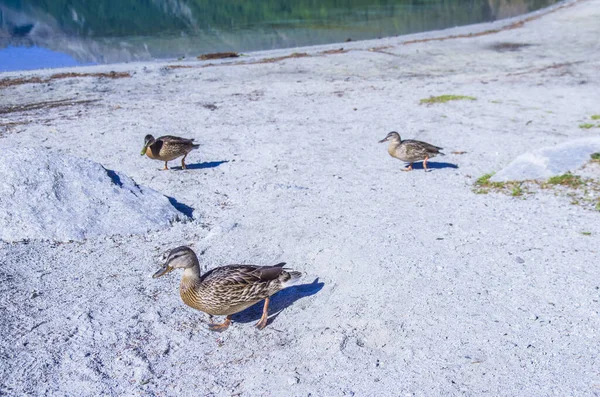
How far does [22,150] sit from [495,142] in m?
9.74

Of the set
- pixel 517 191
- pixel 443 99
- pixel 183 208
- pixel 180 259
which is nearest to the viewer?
pixel 180 259

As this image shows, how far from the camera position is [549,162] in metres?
11.4

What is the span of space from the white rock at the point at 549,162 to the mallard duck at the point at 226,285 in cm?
605

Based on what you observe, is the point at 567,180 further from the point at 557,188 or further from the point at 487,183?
the point at 487,183

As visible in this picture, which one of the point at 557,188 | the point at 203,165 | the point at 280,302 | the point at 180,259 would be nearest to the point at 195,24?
the point at 203,165

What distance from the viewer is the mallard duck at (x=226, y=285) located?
22.2ft

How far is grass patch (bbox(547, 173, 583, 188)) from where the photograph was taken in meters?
10.9

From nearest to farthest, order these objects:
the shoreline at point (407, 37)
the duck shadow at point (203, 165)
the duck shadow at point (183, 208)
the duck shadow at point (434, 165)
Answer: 1. the duck shadow at point (183, 208)
2. the duck shadow at point (203, 165)
3. the duck shadow at point (434, 165)
4. the shoreline at point (407, 37)

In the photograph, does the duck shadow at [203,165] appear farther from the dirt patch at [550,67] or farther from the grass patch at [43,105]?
the dirt patch at [550,67]

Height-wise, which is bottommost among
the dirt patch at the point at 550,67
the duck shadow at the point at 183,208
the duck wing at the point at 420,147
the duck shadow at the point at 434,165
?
the dirt patch at the point at 550,67

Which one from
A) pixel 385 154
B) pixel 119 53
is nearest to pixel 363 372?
pixel 385 154

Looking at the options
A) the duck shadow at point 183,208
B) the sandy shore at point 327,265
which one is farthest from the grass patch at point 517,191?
the duck shadow at point 183,208

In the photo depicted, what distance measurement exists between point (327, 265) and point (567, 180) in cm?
535

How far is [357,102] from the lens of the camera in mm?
18203
